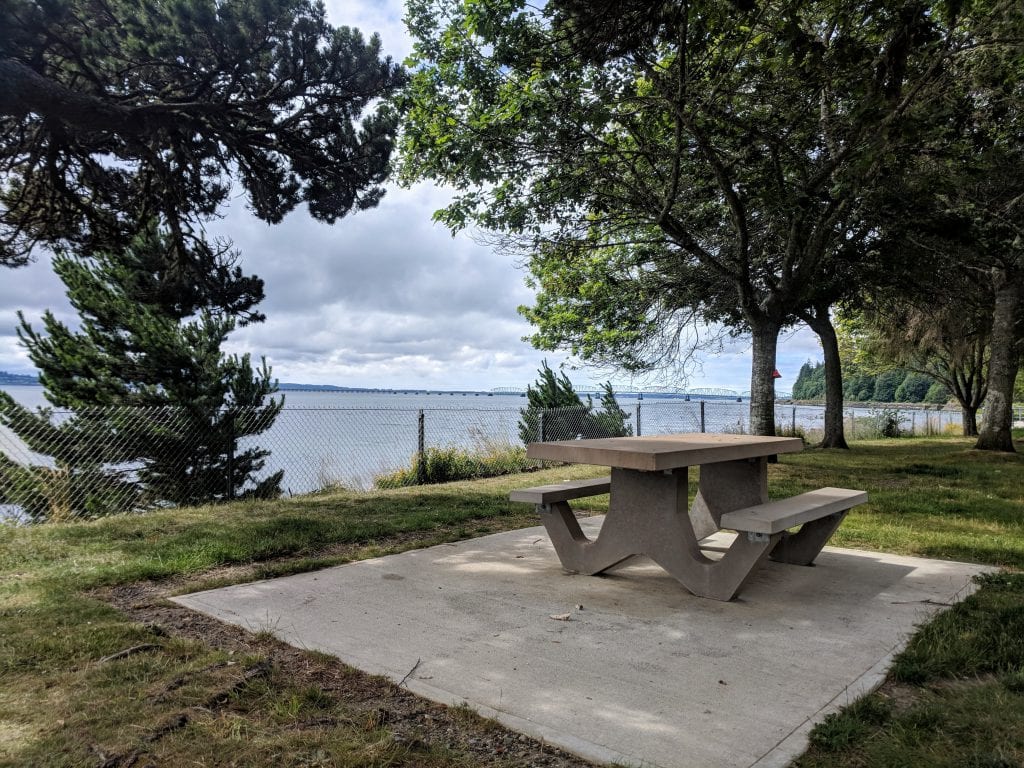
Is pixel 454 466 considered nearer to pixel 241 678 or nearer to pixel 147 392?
pixel 147 392

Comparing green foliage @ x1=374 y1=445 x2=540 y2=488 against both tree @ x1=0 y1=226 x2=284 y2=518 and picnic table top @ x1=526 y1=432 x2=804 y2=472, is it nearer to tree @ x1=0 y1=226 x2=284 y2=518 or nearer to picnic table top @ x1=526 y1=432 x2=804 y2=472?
tree @ x1=0 y1=226 x2=284 y2=518

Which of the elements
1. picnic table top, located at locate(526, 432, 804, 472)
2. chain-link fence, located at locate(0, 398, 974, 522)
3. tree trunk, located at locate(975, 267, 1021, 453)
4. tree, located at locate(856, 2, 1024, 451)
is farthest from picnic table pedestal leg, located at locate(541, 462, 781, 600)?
tree trunk, located at locate(975, 267, 1021, 453)

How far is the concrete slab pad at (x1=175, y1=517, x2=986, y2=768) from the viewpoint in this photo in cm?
241

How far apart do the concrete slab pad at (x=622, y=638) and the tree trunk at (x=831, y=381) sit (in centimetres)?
1201

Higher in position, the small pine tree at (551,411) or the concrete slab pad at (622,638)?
the small pine tree at (551,411)

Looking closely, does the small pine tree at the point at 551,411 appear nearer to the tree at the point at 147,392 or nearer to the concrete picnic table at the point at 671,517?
the tree at the point at 147,392

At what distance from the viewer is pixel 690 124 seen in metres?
7.77

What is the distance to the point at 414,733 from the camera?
2328 mm

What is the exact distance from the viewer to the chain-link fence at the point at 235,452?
8117 millimetres

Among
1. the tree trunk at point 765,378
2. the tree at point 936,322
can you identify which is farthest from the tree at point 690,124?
the tree at point 936,322

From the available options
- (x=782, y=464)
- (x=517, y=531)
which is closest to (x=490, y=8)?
(x=517, y=531)

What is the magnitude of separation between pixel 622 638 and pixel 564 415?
1027 cm

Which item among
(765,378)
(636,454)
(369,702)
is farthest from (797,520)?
(765,378)

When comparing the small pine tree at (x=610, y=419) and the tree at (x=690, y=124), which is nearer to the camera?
the tree at (x=690, y=124)
